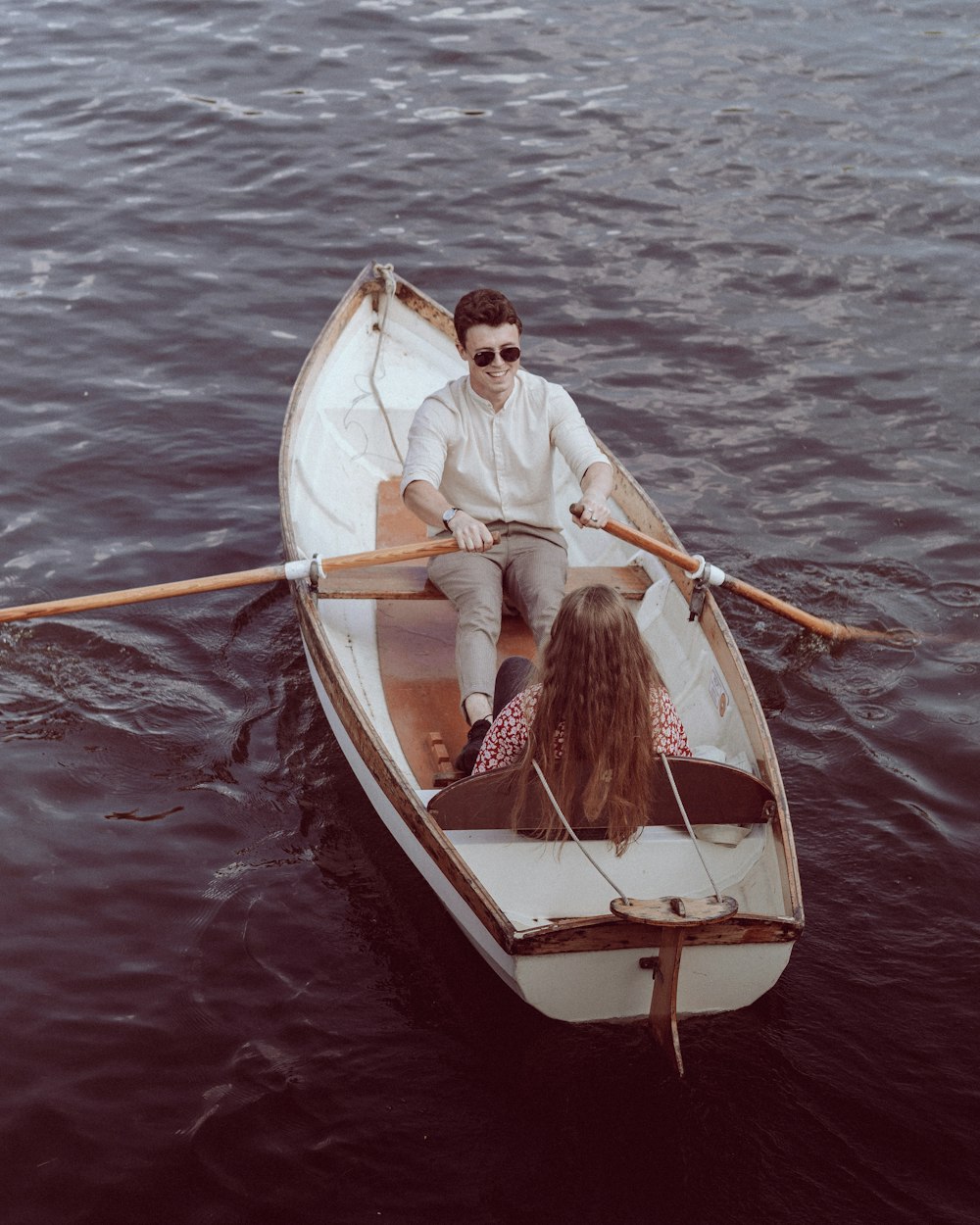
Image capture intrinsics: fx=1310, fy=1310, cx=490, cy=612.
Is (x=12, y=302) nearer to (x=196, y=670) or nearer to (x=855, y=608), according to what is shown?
(x=196, y=670)

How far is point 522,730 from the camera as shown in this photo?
189 inches

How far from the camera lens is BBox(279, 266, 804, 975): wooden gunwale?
434cm

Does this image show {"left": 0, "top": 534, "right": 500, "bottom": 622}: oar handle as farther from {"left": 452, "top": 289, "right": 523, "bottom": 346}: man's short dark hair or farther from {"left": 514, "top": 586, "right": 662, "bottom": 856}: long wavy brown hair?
{"left": 514, "top": 586, "right": 662, "bottom": 856}: long wavy brown hair

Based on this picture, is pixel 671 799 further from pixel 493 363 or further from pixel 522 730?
pixel 493 363

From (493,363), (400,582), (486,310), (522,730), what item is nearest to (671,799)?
(522,730)

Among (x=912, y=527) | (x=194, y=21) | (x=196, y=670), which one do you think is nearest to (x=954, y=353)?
(x=912, y=527)

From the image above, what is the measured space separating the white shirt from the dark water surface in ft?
4.96

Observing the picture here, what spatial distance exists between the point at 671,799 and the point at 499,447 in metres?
2.09

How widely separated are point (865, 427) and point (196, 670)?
203 inches

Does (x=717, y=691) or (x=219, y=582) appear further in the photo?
(x=219, y=582)

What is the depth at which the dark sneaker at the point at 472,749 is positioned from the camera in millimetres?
5383

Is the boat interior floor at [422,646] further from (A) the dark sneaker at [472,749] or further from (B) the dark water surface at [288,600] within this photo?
(B) the dark water surface at [288,600]

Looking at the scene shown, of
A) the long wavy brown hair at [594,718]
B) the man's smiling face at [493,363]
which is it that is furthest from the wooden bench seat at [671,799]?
the man's smiling face at [493,363]

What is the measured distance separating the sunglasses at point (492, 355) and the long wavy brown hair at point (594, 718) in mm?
1879
